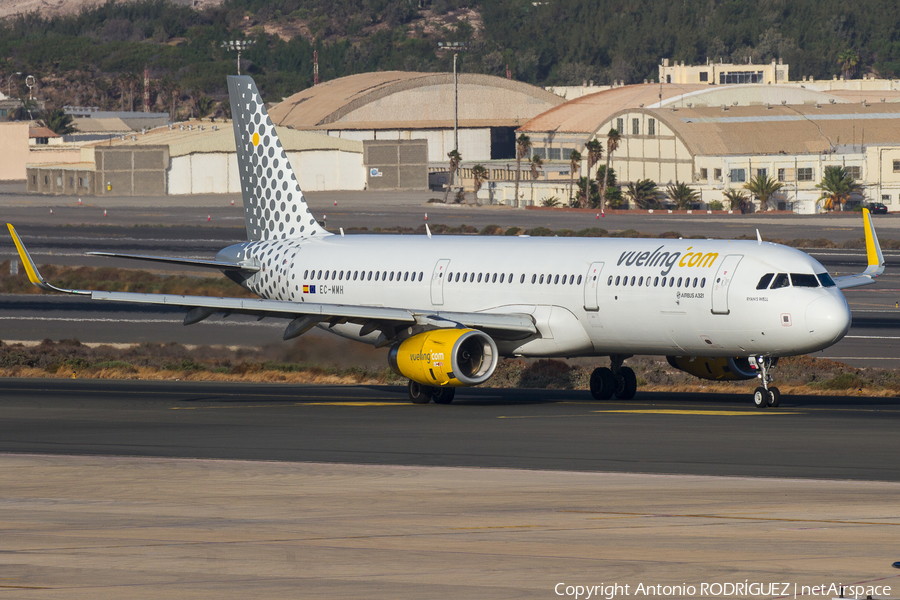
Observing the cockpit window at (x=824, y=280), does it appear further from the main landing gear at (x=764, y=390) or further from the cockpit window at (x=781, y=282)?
the main landing gear at (x=764, y=390)

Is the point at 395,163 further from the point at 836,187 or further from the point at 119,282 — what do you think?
the point at 119,282

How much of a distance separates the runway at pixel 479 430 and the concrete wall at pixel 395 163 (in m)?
141

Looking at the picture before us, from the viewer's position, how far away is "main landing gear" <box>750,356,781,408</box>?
33.6 meters

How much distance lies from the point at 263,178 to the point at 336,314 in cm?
1221

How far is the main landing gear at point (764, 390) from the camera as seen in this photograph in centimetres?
3362

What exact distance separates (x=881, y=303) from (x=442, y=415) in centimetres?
4406

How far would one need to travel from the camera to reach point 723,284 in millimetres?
33219

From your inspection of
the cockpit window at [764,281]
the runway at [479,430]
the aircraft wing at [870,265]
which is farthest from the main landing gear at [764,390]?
the aircraft wing at [870,265]

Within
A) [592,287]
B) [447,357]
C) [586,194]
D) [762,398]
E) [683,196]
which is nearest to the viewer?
[762,398]

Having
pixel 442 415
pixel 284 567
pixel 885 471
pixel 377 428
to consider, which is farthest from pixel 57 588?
pixel 442 415

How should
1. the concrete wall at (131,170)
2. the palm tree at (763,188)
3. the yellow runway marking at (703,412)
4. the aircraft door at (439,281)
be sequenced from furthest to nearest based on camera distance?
the concrete wall at (131,170) < the palm tree at (763,188) < the aircraft door at (439,281) < the yellow runway marking at (703,412)

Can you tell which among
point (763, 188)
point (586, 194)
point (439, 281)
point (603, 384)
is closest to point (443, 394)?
point (439, 281)

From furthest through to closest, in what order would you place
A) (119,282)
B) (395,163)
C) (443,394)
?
1. (395,163)
2. (119,282)
3. (443,394)

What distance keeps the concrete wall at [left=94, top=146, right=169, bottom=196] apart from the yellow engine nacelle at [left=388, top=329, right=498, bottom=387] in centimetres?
14307
